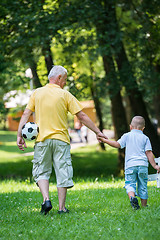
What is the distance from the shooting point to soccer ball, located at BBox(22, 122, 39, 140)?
5352mm

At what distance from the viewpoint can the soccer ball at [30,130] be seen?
535 centimetres

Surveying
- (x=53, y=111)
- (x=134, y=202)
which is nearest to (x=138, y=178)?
(x=134, y=202)

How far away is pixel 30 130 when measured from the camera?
5.35m

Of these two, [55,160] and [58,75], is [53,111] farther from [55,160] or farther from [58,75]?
[55,160]

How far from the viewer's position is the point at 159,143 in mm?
13328

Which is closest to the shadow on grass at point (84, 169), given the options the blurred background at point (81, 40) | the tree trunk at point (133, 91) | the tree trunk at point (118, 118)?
the tree trunk at point (118, 118)

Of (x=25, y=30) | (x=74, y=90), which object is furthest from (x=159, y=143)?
(x=25, y=30)

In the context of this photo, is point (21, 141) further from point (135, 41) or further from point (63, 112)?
point (135, 41)

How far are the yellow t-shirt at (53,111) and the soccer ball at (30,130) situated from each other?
6 centimetres

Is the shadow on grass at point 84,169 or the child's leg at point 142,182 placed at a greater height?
the child's leg at point 142,182

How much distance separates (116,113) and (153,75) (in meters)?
2.48

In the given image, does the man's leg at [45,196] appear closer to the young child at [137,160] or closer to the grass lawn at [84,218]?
the grass lawn at [84,218]

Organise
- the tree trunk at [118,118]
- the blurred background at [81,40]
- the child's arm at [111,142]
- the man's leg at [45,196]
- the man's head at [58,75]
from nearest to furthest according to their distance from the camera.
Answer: the man's leg at [45,196], the child's arm at [111,142], the man's head at [58,75], the blurred background at [81,40], the tree trunk at [118,118]

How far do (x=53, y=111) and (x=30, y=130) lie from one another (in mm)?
409
